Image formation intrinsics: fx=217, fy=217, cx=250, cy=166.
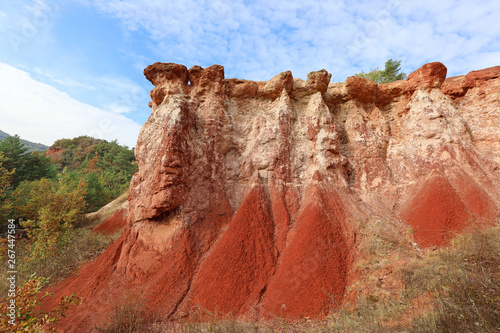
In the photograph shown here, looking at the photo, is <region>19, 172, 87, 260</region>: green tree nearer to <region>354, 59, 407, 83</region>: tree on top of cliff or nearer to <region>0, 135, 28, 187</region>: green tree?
<region>0, 135, 28, 187</region>: green tree

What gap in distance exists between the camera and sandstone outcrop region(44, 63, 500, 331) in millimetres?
8273

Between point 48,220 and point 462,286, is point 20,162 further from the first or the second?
point 462,286

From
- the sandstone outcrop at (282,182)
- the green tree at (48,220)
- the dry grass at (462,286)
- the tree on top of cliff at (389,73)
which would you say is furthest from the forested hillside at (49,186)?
the tree on top of cliff at (389,73)

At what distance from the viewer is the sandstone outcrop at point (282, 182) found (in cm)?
827

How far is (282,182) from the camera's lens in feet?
39.1

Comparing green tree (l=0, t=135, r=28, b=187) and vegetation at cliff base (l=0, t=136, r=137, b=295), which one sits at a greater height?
green tree (l=0, t=135, r=28, b=187)

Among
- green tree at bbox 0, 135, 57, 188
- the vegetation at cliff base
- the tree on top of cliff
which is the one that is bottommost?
the vegetation at cliff base

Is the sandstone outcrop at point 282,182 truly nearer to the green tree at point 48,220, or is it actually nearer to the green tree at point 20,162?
the green tree at point 48,220

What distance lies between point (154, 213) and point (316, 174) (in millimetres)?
8374

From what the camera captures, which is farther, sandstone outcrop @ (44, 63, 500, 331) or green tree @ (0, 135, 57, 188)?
green tree @ (0, 135, 57, 188)

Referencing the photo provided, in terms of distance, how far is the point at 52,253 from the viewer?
11836mm

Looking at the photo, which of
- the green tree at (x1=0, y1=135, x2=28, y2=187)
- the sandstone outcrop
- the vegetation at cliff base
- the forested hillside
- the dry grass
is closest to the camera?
the dry grass

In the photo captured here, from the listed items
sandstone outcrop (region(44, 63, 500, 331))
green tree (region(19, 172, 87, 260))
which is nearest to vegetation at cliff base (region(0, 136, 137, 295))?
green tree (region(19, 172, 87, 260))

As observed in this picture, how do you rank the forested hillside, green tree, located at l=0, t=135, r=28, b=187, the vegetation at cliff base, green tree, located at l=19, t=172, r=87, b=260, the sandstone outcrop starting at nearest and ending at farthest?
the sandstone outcrop < the vegetation at cliff base < green tree, located at l=19, t=172, r=87, b=260 < the forested hillside < green tree, located at l=0, t=135, r=28, b=187
